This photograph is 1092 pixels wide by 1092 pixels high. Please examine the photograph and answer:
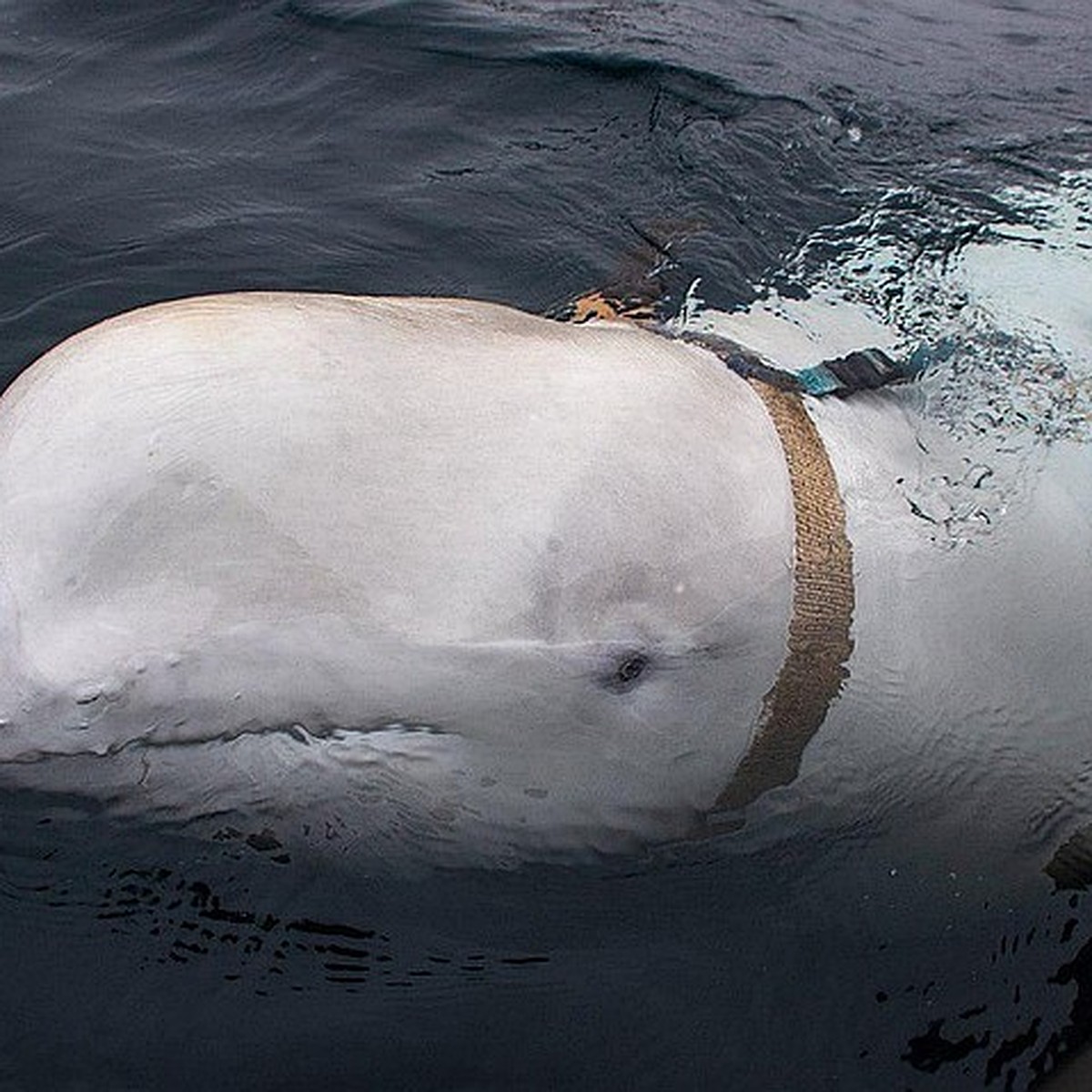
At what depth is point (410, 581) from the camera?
2750 mm

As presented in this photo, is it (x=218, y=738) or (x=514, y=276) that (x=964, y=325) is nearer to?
(x=514, y=276)

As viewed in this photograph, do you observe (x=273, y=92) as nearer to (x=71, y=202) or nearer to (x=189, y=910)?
(x=71, y=202)

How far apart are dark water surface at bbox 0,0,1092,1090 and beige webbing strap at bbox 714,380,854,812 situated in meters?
0.21

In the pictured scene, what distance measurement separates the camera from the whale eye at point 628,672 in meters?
2.92

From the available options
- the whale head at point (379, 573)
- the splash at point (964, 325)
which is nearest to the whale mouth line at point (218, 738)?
the whale head at point (379, 573)

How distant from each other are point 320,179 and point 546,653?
403cm

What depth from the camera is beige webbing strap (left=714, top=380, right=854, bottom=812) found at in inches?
123

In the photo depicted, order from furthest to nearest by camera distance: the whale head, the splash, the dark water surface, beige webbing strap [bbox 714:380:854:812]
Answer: the splash, the dark water surface, beige webbing strap [bbox 714:380:854:812], the whale head

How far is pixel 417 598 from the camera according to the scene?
2756 millimetres

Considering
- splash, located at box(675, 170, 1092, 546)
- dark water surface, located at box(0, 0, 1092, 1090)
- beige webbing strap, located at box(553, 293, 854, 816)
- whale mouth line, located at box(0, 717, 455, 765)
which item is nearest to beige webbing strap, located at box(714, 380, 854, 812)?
beige webbing strap, located at box(553, 293, 854, 816)

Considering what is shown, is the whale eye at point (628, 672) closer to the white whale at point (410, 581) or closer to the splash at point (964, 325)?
the white whale at point (410, 581)

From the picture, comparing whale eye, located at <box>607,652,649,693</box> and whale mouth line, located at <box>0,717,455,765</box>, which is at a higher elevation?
whale eye, located at <box>607,652,649,693</box>

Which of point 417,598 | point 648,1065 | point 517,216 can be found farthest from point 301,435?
point 517,216

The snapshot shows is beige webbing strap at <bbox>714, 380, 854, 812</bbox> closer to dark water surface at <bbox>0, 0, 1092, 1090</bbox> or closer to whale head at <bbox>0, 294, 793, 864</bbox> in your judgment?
whale head at <bbox>0, 294, 793, 864</bbox>
